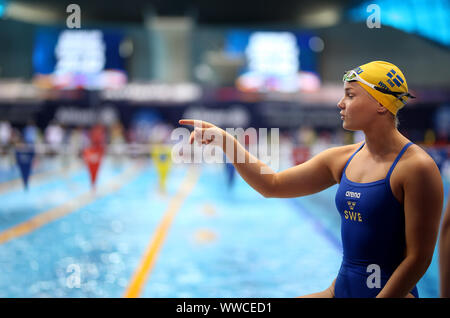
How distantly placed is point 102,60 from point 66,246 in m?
19.0

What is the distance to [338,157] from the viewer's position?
1823 mm

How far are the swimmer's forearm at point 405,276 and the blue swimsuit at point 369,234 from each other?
0.09 metres

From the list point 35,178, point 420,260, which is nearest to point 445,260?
point 420,260

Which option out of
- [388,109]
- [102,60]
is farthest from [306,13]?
[388,109]

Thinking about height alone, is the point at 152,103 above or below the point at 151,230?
above

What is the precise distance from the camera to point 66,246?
18.6 ft

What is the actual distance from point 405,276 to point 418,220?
21cm

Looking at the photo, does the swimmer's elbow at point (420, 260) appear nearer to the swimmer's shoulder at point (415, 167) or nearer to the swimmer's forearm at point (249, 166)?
the swimmer's shoulder at point (415, 167)

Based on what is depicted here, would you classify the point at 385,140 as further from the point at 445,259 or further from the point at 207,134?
the point at 207,134

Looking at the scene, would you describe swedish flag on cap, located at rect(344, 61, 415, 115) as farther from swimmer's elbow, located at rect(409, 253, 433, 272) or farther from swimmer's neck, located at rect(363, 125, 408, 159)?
swimmer's elbow, located at rect(409, 253, 433, 272)

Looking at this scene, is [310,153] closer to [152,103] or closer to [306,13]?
[306,13]

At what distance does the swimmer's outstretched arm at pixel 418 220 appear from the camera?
143cm

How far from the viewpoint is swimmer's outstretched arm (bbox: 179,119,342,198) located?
5.96 ft
